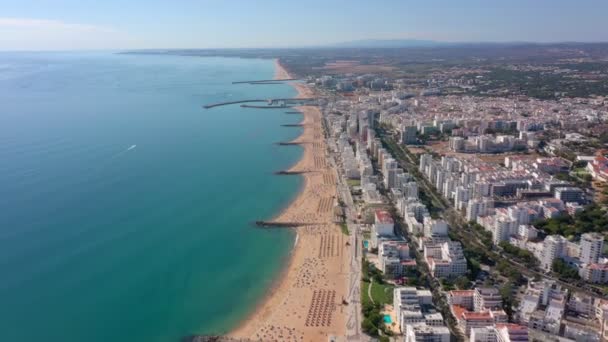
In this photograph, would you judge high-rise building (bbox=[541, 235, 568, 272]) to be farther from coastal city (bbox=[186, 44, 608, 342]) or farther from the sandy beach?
the sandy beach

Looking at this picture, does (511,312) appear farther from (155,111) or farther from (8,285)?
(155,111)

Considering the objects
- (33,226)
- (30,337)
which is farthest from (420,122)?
(30,337)

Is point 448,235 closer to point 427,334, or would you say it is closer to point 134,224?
point 427,334

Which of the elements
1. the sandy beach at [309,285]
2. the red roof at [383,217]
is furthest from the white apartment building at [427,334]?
the red roof at [383,217]

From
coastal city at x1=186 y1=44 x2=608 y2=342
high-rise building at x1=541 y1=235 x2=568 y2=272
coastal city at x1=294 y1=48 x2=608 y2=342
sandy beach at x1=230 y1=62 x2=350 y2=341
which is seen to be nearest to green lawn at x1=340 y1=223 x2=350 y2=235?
coastal city at x1=186 y1=44 x2=608 y2=342

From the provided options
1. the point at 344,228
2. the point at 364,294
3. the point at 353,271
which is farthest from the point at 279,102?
the point at 364,294

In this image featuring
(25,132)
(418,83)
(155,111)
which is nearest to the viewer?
(25,132)
